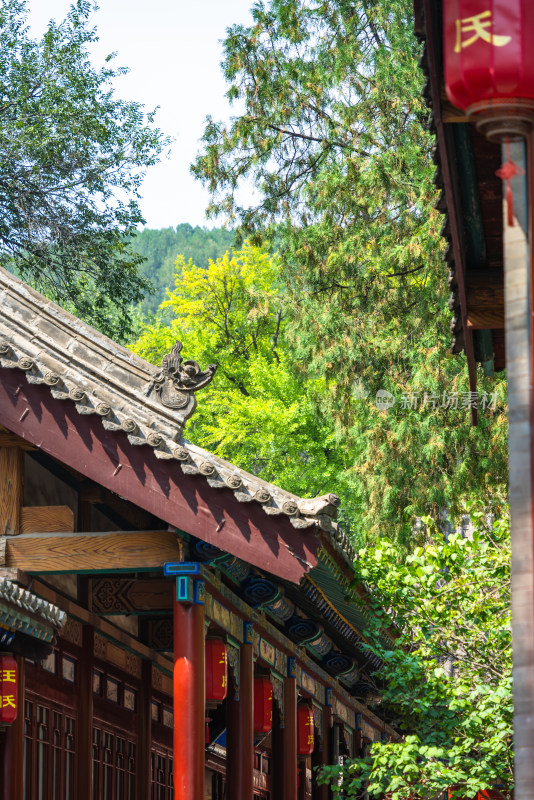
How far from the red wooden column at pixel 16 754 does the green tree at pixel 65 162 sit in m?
17.5

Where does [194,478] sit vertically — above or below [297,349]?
below

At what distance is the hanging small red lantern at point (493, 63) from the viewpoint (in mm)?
4828

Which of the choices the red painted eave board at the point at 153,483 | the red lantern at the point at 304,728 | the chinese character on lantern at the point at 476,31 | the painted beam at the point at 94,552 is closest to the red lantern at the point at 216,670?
the painted beam at the point at 94,552

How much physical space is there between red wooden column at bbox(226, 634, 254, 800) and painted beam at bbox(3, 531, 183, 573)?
235 centimetres

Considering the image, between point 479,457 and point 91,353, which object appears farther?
point 479,457

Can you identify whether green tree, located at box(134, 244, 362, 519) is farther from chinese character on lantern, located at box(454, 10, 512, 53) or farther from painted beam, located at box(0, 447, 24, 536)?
chinese character on lantern, located at box(454, 10, 512, 53)

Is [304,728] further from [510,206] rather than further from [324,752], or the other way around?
[510,206]

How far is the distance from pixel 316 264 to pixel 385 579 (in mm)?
11418

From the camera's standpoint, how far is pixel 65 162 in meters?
26.8

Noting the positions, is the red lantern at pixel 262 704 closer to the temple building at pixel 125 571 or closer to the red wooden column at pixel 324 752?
the temple building at pixel 125 571

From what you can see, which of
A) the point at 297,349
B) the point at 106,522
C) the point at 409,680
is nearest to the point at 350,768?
the point at 409,680

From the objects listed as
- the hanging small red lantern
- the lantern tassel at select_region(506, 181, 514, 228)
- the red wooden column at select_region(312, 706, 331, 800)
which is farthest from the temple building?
the lantern tassel at select_region(506, 181, 514, 228)

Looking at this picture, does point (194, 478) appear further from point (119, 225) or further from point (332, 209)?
point (119, 225)

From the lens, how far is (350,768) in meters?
12.7
